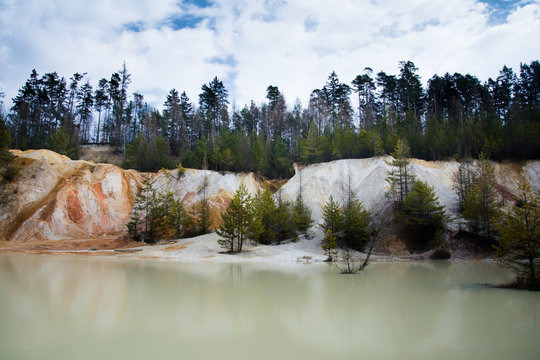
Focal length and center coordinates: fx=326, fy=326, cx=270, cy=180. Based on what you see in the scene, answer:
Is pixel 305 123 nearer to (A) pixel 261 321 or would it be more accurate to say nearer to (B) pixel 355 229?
(B) pixel 355 229

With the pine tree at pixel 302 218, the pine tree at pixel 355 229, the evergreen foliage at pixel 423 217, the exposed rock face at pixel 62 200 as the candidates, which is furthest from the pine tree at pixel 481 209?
the exposed rock face at pixel 62 200

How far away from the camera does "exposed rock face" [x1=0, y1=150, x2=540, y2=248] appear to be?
35.8 m

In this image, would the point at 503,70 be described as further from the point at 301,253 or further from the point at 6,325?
the point at 6,325

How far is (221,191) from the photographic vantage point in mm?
44812

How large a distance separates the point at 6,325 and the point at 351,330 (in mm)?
7787

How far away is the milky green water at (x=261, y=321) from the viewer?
609 cm

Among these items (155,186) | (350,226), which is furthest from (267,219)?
(155,186)

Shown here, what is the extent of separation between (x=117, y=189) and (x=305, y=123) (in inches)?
1778

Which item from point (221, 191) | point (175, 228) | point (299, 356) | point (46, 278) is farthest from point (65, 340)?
point (221, 191)

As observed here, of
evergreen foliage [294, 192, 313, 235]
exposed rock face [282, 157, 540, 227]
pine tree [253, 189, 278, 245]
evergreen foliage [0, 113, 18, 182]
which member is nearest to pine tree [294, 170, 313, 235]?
evergreen foliage [294, 192, 313, 235]

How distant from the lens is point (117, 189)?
43969 millimetres

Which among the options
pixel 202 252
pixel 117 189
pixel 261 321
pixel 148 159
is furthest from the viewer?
A: pixel 148 159

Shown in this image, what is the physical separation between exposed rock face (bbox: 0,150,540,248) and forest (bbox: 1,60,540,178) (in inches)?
140

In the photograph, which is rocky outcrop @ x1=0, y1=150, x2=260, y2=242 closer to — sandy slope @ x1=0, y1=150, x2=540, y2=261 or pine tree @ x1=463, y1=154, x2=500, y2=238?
sandy slope @ x1=0, y1=150, x2=540, y2=261
